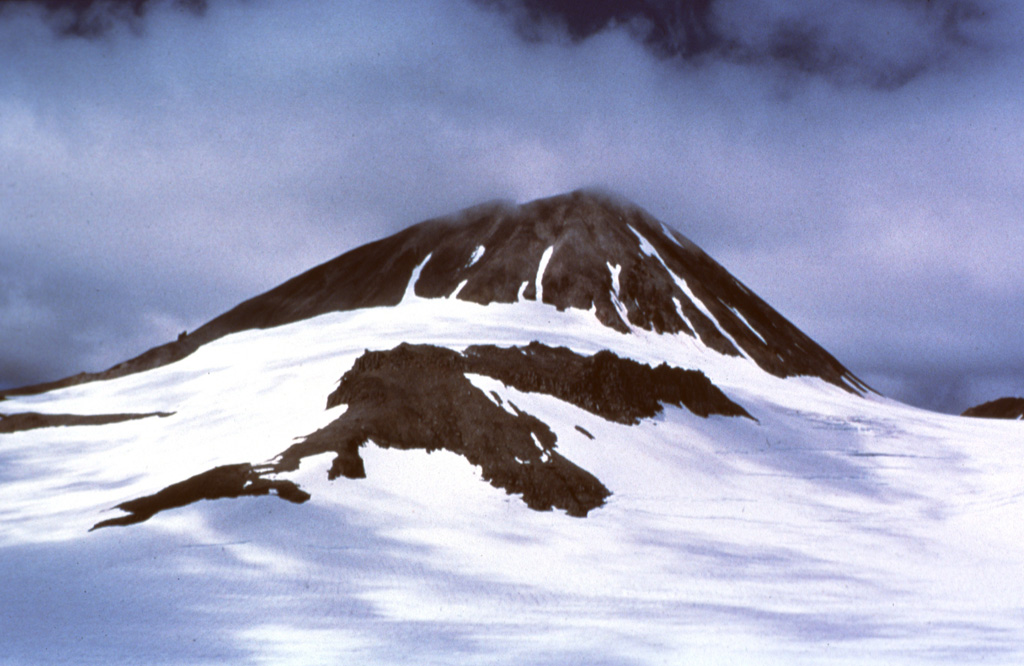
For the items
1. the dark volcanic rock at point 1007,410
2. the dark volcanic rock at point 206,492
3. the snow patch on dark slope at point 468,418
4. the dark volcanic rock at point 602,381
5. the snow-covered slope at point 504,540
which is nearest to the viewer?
the snow-covered slope at point 504,540

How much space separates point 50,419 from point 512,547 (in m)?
52.0

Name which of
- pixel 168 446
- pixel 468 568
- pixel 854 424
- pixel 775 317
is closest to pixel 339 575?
pixel 468 568

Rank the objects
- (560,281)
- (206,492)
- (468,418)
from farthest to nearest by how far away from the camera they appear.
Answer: (560,281) < (468,418) < (206,492)

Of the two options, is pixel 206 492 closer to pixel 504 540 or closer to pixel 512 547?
pixel 504 540

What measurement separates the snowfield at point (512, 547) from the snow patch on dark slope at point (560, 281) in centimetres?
2797

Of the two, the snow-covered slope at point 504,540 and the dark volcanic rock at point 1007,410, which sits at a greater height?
the dark volcanic rock at point 1007,410

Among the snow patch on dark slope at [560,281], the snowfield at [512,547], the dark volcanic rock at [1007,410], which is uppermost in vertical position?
the snow patch on dark slope at [560,281]

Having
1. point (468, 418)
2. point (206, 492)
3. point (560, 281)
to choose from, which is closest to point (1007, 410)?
point (560, 281)

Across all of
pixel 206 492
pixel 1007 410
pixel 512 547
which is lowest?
pixel 512 547

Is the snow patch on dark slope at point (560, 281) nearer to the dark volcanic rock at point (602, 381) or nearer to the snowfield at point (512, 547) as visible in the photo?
the snowfield at point (512, 547)

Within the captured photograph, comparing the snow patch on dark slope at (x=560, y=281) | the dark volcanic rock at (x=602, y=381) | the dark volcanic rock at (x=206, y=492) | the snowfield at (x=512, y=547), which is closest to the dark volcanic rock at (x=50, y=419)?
the snowfield at (x=512, y=547)

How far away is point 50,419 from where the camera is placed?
8344 cm

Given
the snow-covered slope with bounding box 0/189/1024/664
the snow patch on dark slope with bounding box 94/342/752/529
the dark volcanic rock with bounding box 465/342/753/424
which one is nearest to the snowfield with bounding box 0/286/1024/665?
the snow-covered slope with bounding box 0/189/1024/664

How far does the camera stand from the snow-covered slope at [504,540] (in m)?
34.5
